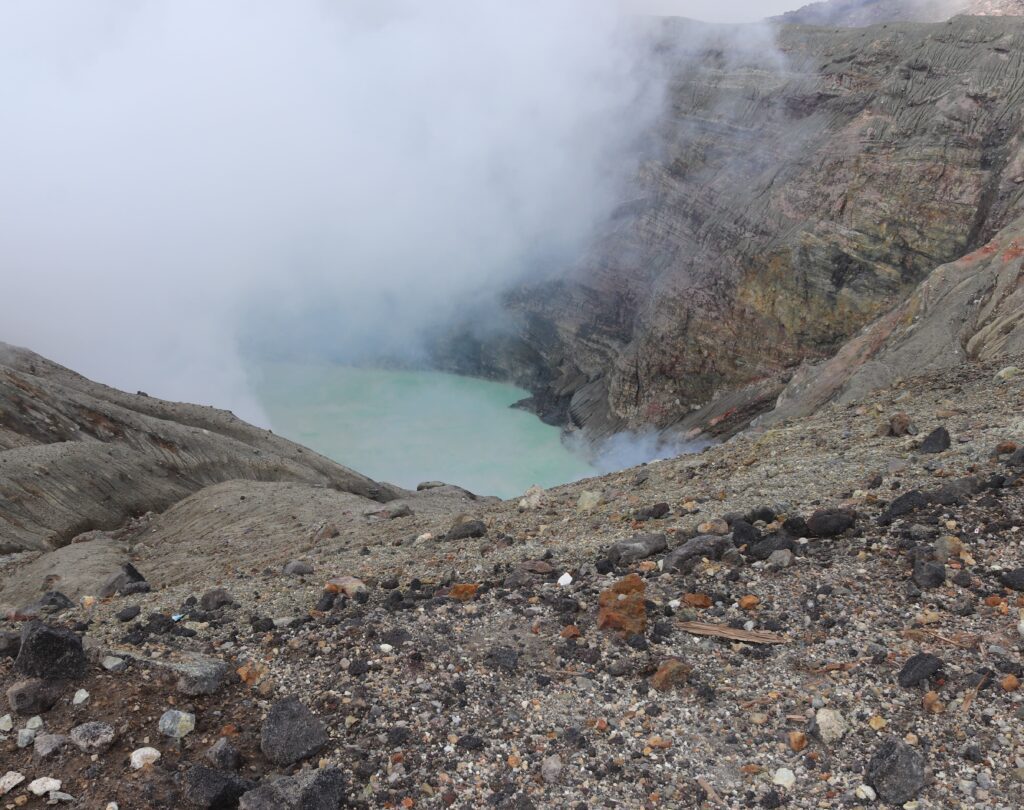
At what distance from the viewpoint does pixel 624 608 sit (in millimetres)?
6906

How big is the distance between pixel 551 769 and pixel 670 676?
1.28 metres

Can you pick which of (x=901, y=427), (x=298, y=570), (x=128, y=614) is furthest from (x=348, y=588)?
(x=901, y=427)

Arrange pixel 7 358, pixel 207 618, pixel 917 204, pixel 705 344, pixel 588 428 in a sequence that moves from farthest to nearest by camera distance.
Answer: pixel 588 428, pixel 705 344, pixel 917 204, pixel 7 358, pixel 207 618

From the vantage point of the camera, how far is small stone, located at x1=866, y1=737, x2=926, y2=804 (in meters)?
4.65

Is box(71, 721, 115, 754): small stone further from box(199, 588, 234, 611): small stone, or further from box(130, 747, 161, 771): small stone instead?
box(199, 588, 234, 611): small stone

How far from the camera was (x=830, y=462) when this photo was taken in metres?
10.6

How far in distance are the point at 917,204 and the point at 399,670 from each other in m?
46.8

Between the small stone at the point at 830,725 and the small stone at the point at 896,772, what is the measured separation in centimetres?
27

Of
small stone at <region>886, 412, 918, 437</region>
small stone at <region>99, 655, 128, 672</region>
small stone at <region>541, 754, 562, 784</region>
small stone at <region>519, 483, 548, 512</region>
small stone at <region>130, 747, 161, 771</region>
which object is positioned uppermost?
small stone at <region>886, 412, 918, 437</region>

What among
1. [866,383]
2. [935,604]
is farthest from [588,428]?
[935,604]

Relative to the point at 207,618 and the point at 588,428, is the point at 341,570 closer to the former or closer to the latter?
the point at 207,618

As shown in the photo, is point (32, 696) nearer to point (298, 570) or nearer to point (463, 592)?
point (463, 592)

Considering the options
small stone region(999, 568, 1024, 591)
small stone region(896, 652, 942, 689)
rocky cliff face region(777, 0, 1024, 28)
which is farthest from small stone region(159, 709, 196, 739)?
rocky cliff face region(777, 0, 1024, 28)

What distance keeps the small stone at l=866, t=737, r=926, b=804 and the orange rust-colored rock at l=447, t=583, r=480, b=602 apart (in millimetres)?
3986
